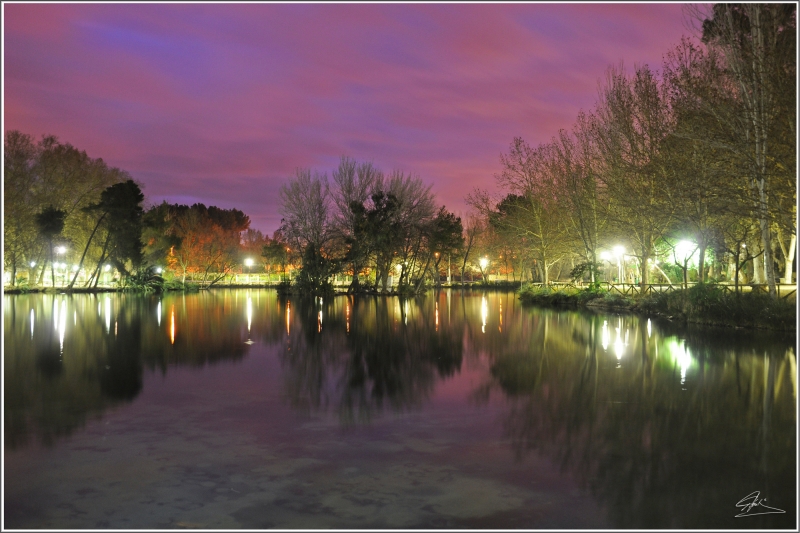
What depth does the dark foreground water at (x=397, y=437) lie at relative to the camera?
6.03 meters

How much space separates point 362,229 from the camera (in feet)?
182

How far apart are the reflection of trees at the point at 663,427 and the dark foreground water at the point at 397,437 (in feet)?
0.12

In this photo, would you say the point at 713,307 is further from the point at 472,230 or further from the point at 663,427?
the point at 472,230

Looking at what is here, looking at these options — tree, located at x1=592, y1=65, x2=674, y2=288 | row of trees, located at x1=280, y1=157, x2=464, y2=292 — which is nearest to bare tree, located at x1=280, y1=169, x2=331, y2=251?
row of trees, located at x1=280, y1=157, x2=464, y2=292

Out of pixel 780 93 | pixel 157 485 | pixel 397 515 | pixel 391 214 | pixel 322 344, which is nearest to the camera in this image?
pixel 397 515

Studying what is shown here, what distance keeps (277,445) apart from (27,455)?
107 inches

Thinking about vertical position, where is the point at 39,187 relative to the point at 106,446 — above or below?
above

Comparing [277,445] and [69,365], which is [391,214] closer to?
[69,365]

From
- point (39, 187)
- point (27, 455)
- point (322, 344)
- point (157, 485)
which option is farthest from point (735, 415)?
point (39, 187)

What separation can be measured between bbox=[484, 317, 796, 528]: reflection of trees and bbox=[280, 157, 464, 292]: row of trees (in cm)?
3970

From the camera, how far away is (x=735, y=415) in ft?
32.4

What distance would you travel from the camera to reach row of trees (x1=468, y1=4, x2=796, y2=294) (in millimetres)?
22953

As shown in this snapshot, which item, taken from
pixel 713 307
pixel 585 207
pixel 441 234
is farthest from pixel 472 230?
pixel 713 307

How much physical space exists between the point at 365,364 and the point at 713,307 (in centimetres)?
1617
